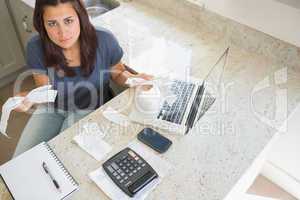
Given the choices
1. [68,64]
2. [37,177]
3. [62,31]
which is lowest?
[37,177]

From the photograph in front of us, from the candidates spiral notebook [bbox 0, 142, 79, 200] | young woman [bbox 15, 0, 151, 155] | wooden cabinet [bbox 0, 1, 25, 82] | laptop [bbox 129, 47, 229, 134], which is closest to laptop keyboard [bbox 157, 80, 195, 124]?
laptop [bbox 129, 47, 229, 134]

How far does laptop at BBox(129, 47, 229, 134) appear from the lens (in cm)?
91

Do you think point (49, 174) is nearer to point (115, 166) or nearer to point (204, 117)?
point (115, 166)

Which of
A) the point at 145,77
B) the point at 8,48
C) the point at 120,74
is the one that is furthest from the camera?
the point at 8,48

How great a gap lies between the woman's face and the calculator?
0.50 m

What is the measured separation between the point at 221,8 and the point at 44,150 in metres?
0.92

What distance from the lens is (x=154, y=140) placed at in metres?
0.87

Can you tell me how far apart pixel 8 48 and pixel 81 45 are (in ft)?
4.14

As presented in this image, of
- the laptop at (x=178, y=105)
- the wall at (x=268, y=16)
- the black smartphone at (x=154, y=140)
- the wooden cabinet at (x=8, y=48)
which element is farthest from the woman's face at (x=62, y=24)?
the wooden cabinet at (x=8, y=48)

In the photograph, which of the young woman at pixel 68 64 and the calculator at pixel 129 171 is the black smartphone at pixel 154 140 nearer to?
the calculator at pixel 129 171

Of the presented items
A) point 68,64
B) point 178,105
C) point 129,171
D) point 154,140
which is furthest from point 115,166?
point 68,64

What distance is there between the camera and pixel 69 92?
1194mm

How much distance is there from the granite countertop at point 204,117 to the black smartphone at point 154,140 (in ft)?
0.07

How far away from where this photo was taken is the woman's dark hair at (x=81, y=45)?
3.35 feet
